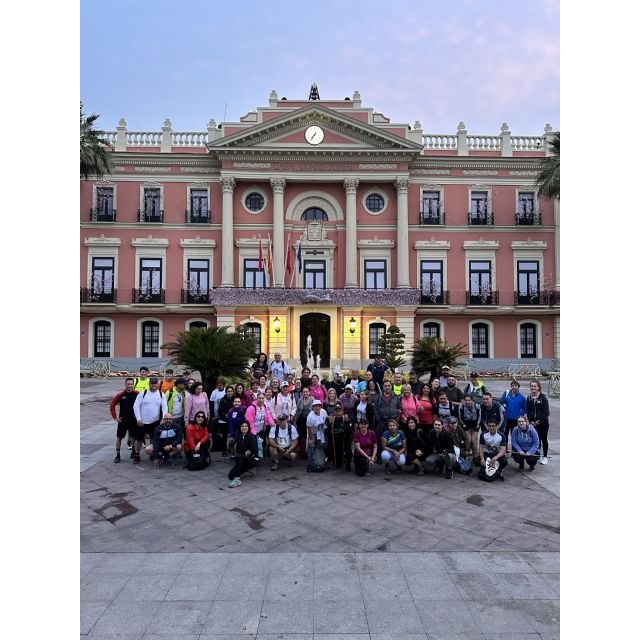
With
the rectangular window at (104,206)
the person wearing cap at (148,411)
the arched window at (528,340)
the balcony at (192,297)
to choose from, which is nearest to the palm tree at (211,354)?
the person wearing cap at (148,411)

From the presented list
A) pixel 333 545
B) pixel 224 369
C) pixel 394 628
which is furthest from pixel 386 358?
pixel 394 628

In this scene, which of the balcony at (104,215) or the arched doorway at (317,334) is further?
the balcony at (104,215)

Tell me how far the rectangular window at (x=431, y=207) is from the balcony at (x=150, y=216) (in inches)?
722

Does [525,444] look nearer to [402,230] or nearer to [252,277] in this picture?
[402,230]

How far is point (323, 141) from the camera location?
2741 cm

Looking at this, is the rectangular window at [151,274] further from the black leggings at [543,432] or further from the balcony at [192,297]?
the black leggings at [543,432]

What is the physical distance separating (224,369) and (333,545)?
7319mm

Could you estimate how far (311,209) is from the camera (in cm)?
2869

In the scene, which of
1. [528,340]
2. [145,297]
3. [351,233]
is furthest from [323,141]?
[528,340]

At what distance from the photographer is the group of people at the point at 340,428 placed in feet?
25.5

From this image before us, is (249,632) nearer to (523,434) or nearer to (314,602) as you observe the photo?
(314,602)

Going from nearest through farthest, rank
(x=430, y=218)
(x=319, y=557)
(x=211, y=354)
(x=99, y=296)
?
(x=319, y=557), (x=211, y=354), (x=99, y=296), (x=430, y=218)

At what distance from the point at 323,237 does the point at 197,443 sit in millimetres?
21973

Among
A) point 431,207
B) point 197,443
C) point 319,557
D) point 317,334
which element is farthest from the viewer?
point 431,207
